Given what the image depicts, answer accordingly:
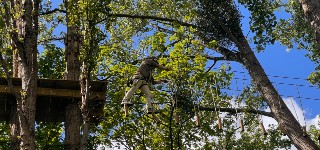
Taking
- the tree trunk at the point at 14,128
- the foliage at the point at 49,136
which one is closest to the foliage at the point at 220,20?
→ the foliage at the point at 49,136

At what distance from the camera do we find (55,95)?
9.78 metres

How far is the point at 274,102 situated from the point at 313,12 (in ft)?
11.0

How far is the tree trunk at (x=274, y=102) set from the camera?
12.0 metres

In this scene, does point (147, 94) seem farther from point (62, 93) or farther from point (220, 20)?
point (220, 20)

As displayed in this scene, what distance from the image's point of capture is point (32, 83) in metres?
8.55

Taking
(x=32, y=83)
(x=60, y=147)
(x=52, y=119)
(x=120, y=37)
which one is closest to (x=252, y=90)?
(x=120, y=37)

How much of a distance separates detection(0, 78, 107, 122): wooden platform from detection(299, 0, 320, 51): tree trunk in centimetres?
493

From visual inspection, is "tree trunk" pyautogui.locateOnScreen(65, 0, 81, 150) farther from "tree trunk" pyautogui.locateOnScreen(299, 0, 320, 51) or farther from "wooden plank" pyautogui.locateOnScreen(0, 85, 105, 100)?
"tree trunk" pyautogui.locateOnScreen(299, 0, 320, 51)

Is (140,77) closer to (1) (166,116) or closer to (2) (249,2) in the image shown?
(1) (166,116)

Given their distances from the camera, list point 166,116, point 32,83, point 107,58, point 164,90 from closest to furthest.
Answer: point 32,83, point 166,116, point 164,90, point 107,58

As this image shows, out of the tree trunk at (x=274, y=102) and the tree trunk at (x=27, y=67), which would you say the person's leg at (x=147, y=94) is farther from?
the tree trunk at (x=274, y=102)

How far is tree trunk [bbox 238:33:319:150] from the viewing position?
474 inches

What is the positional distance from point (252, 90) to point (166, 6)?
15.6 feet

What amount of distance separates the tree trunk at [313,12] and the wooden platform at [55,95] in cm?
493
